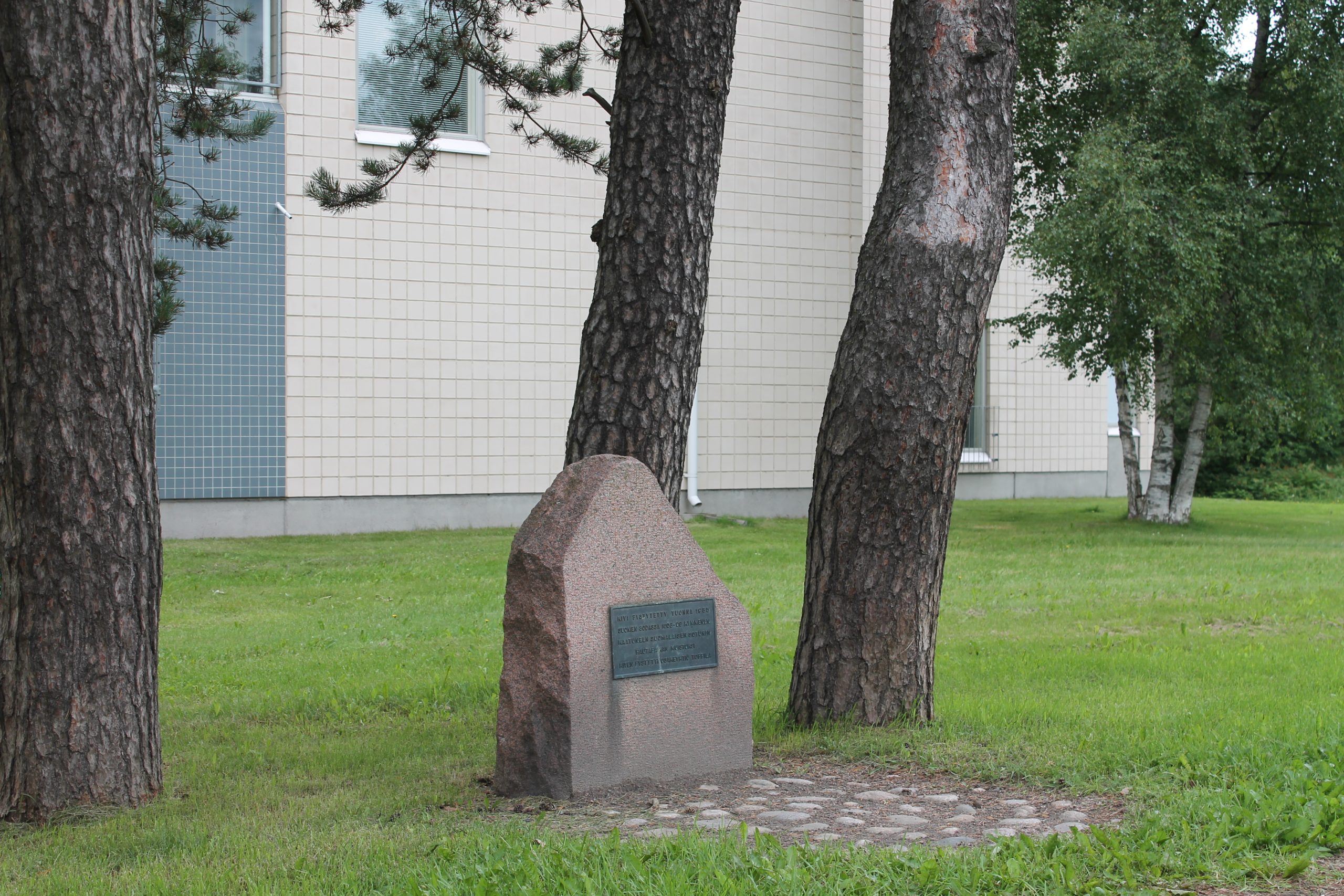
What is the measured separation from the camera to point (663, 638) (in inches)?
211

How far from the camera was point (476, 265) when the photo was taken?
18.1 m

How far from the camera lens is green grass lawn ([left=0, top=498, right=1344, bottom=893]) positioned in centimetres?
402

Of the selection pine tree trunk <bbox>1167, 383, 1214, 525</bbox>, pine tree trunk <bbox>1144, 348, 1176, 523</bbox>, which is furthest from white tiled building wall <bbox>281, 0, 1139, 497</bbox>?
pine tree trunk <bbox>1167, 383, 1214, 525</bbox>

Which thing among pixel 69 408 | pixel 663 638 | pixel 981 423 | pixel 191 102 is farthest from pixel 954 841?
pixel 981 423

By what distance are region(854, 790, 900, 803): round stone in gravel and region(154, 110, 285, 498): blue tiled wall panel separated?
520 inches

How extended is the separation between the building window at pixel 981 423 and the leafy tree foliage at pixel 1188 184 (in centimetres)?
362

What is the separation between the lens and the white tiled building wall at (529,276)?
56.4ft

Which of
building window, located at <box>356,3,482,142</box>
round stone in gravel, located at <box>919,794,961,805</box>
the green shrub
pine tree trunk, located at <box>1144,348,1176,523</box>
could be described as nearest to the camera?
round stone in gravel, located at <box>919,794,961,805</box>

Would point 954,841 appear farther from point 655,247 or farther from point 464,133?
point 464,133

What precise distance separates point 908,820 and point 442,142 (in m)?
14.7

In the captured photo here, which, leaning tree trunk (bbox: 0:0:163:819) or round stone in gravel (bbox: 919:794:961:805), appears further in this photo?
round stone in gravel (bbox: 919:794:961:805)

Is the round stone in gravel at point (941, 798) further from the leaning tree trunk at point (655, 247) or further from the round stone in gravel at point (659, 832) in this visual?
the leaning tree trunk at point (655, 247)

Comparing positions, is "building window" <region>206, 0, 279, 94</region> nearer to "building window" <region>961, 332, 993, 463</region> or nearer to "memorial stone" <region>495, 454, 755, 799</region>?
"building window" <region>961, 332, 993, 463</region>

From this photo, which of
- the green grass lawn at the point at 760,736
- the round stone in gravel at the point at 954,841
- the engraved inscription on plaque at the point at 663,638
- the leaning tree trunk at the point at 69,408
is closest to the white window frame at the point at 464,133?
the green grass lawn at the point at 760,736
